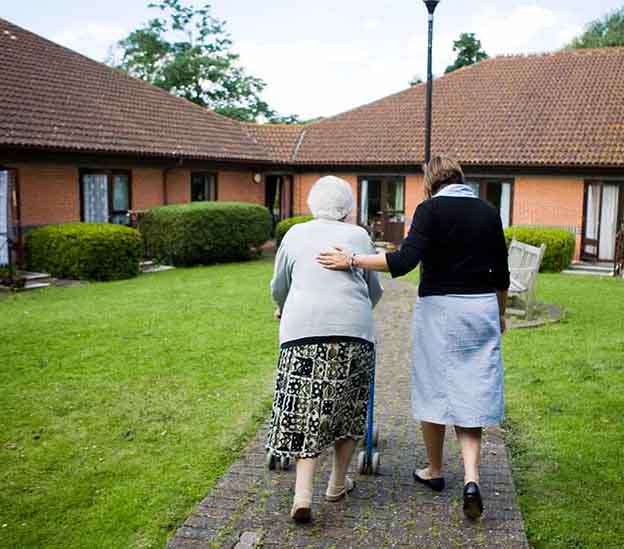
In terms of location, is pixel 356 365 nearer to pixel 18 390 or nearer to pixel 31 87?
pixel 18 390

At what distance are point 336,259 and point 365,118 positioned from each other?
21489mm

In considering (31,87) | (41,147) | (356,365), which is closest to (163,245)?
(41,147)

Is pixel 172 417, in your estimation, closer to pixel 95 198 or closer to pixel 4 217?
pixel 4 217

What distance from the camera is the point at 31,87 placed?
17.3 meters

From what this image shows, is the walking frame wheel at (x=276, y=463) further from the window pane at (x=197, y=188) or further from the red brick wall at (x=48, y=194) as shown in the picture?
the window pane at (x=197, y=188)

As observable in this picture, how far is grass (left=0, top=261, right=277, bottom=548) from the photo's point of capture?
3998 mm

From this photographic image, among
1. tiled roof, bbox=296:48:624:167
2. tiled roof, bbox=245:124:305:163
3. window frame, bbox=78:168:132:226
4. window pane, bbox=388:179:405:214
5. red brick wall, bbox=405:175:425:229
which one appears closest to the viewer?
window frame, bbox=78:168:132:226

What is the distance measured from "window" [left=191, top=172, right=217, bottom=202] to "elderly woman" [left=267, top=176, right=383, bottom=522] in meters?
17.9

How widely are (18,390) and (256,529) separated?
348 centimetres

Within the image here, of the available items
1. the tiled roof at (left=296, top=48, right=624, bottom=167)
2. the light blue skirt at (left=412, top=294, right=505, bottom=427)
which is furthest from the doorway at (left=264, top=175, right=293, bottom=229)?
the light blue skirt at (left=412, top=294, right=505, bottom=427)

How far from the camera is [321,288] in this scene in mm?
3717

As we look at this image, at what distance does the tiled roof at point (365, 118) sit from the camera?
1748cm

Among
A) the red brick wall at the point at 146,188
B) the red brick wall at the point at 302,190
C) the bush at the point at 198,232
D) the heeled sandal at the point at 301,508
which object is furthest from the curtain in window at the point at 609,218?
the heeled sandal at the point at 301,508

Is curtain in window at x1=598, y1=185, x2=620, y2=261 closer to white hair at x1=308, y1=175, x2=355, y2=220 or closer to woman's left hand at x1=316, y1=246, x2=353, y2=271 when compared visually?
white hair at x1=308, y1=175, x2=355, y2=220
